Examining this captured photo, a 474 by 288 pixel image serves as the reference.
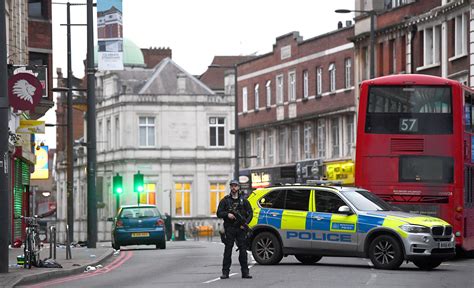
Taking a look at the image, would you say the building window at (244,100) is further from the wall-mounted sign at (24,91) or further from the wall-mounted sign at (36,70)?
the wall-mounted sign at (24,91)

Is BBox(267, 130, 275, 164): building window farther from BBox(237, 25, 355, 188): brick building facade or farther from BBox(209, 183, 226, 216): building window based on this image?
BBox(209, 183, 226, 216): building window

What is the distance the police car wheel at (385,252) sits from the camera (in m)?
28.9

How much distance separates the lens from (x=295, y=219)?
3025 centimetres

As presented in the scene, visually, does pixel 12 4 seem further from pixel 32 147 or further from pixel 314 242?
pixel 314 242

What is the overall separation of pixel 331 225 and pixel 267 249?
1.62 metres

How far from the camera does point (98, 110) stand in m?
113

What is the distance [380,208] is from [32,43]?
27.0 m

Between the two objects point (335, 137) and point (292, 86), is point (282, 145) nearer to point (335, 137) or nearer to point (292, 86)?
point (292, 86)

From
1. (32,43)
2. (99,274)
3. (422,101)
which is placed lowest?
(99,274)

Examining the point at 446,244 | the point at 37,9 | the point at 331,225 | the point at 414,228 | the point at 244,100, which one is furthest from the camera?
the point at 244,100

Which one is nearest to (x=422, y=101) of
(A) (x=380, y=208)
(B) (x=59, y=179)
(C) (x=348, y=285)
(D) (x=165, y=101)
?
(A) (x=380, y=208)

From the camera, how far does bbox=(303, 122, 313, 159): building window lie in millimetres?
79938

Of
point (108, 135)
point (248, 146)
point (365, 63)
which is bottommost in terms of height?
point (248, 146)

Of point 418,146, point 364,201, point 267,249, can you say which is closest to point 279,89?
point 418,146
